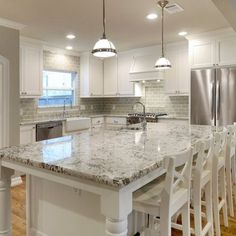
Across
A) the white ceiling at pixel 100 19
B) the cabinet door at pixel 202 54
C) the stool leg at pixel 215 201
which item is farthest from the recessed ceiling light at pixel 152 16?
the stool leg at pixel 215 201

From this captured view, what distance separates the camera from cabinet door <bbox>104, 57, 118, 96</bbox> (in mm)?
6344

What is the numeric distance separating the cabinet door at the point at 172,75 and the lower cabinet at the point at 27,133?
286cm

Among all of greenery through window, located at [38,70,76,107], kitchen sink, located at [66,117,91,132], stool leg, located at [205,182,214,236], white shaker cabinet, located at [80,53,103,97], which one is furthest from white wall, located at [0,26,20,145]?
stool leg, located at [205,182,214,236]

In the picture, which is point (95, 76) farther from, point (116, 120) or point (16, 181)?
point (16, 181)

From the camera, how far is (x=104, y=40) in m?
2.37

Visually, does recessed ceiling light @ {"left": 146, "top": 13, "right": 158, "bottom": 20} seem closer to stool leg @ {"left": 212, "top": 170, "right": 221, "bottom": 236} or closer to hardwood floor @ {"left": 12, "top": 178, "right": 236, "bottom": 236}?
stool leg @ {"left": 212, "top": 170, "right": 221, "bottom": 236}

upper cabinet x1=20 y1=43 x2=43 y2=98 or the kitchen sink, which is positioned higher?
upper cabinet x1=20 y1=43 x2=43 y2=98

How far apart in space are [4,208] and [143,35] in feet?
12.4

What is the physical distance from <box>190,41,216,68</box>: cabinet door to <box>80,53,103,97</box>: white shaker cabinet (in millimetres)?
2509

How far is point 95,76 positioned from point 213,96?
3044mm

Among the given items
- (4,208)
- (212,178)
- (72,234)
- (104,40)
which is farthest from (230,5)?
(4,208)

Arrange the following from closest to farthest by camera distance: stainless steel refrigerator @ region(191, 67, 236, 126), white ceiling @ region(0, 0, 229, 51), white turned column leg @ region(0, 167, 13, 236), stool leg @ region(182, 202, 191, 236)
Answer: stool leg @ region(182, 202, 191, 236) < white turned column leg @ region(0, 167, 13, 236) < white ceiling @ region(0, 0, 229, 51) < stainless steel refrigerator @ region(191, 67, 236, 126)

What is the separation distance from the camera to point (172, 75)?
5.32 m

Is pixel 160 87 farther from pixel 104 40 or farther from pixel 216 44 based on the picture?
pixel 104 40
